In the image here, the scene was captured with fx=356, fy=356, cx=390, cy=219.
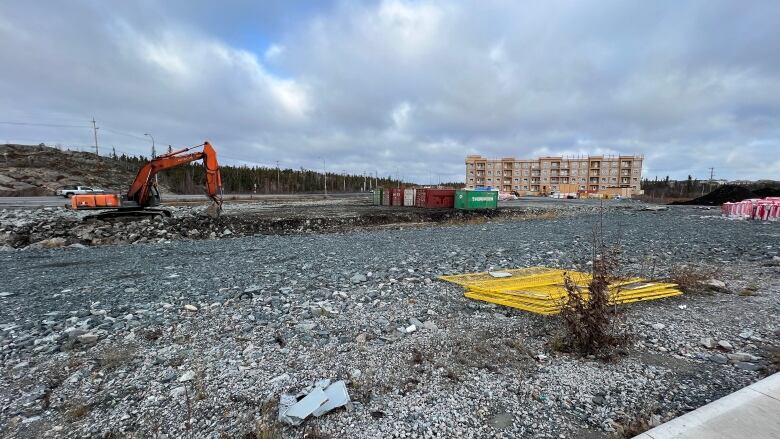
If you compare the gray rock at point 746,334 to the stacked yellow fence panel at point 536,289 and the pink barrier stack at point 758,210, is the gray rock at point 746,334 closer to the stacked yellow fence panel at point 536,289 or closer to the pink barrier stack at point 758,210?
the stacked yellow fence panel at point 536,289

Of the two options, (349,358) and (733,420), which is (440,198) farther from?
(733,420)

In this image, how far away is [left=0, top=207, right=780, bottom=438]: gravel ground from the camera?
2814 mm

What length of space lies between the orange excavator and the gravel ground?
39.9ft

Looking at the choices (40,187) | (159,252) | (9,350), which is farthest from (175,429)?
(40,187)

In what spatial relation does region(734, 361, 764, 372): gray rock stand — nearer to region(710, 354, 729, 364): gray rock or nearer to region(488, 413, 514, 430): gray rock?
region(710, 354, 729, 364): gray rock

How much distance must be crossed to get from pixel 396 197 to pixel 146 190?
26.6 metres

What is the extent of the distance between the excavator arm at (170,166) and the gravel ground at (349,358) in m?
12.1

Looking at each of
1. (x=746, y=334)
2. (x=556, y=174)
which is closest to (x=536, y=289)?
(x=746, y=334)

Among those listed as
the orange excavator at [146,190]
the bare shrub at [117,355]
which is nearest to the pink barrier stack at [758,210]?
the bare shrub at [117,355]

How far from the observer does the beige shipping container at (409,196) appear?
39.6 meters

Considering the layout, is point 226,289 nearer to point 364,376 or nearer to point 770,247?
point 364,376

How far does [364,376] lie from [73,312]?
194 inches

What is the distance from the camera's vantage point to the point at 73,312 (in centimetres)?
537

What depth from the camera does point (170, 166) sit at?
19109 mm
